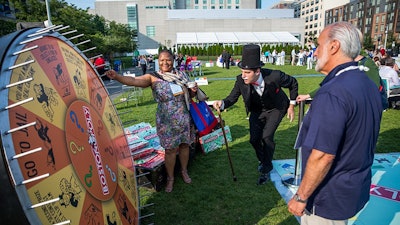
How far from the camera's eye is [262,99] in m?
3.91

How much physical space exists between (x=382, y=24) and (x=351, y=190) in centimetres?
10023

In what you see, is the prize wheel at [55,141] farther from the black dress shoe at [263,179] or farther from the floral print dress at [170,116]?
the black dress shoe at [263,179]

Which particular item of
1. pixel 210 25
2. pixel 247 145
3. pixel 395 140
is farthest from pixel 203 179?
pixel 210 25

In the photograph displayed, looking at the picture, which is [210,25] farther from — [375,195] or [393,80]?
[375,195]

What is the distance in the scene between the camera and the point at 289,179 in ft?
13.7

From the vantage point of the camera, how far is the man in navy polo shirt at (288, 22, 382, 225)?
159 cm

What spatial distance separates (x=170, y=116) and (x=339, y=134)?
2432 mm

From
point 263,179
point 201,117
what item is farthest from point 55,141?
point 263,179

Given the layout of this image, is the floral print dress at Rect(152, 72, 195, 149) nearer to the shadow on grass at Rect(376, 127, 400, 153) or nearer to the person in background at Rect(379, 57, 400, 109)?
the shadow on grass at Rect(376, 127, 400, 153)

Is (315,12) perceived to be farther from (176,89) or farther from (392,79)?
(176,89)

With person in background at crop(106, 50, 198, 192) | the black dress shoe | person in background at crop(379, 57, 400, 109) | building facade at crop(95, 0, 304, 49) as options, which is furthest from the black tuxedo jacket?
building facade at crop(95, 0, 304, 49)

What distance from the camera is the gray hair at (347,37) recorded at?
65.3 inches

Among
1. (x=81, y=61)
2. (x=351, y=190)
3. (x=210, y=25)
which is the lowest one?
(x=351, y=190)

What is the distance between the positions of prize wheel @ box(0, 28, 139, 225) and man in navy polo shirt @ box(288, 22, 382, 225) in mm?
1366
